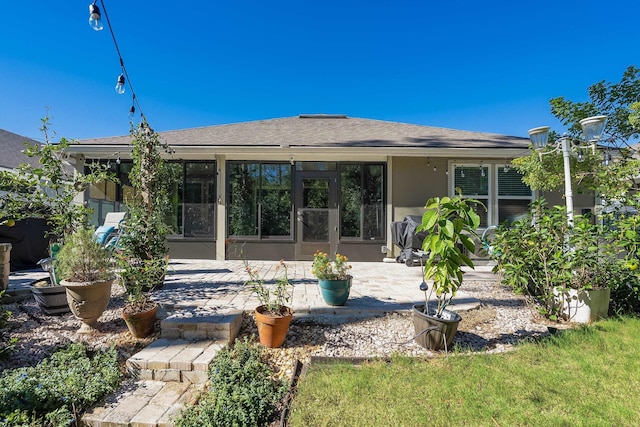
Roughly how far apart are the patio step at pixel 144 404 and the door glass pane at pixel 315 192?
5449mm

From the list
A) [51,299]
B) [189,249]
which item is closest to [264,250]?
A: [189,249]

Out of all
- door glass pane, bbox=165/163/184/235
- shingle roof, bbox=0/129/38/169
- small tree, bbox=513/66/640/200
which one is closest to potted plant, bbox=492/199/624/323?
small tree, bbox=513/66/640/200

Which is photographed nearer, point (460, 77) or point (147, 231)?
point (147, 231)

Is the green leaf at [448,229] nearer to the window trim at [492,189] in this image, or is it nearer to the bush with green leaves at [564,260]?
the bush with green leaves at [564,260]

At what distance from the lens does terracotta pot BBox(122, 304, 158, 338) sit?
2955 millimetres

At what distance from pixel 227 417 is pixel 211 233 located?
6.14m

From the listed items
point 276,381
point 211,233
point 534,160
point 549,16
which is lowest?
point 276,381

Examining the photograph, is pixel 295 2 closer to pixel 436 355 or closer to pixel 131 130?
pixel 131 130

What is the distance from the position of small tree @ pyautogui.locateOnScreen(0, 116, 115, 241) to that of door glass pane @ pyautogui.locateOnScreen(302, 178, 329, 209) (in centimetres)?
448

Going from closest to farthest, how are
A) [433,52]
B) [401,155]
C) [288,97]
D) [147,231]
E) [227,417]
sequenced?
[227,417]
[147,231]
[401,155]
[433,52]
[288,97]

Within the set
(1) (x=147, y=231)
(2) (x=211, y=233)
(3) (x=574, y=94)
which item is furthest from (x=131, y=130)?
(3) (x=574, y=94)

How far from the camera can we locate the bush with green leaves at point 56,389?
191 centimetres

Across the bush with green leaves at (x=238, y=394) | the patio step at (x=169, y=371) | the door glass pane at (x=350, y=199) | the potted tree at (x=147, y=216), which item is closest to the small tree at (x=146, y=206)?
the potted tree at (x=147, y=216)

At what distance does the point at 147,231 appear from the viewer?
4.27 metres
